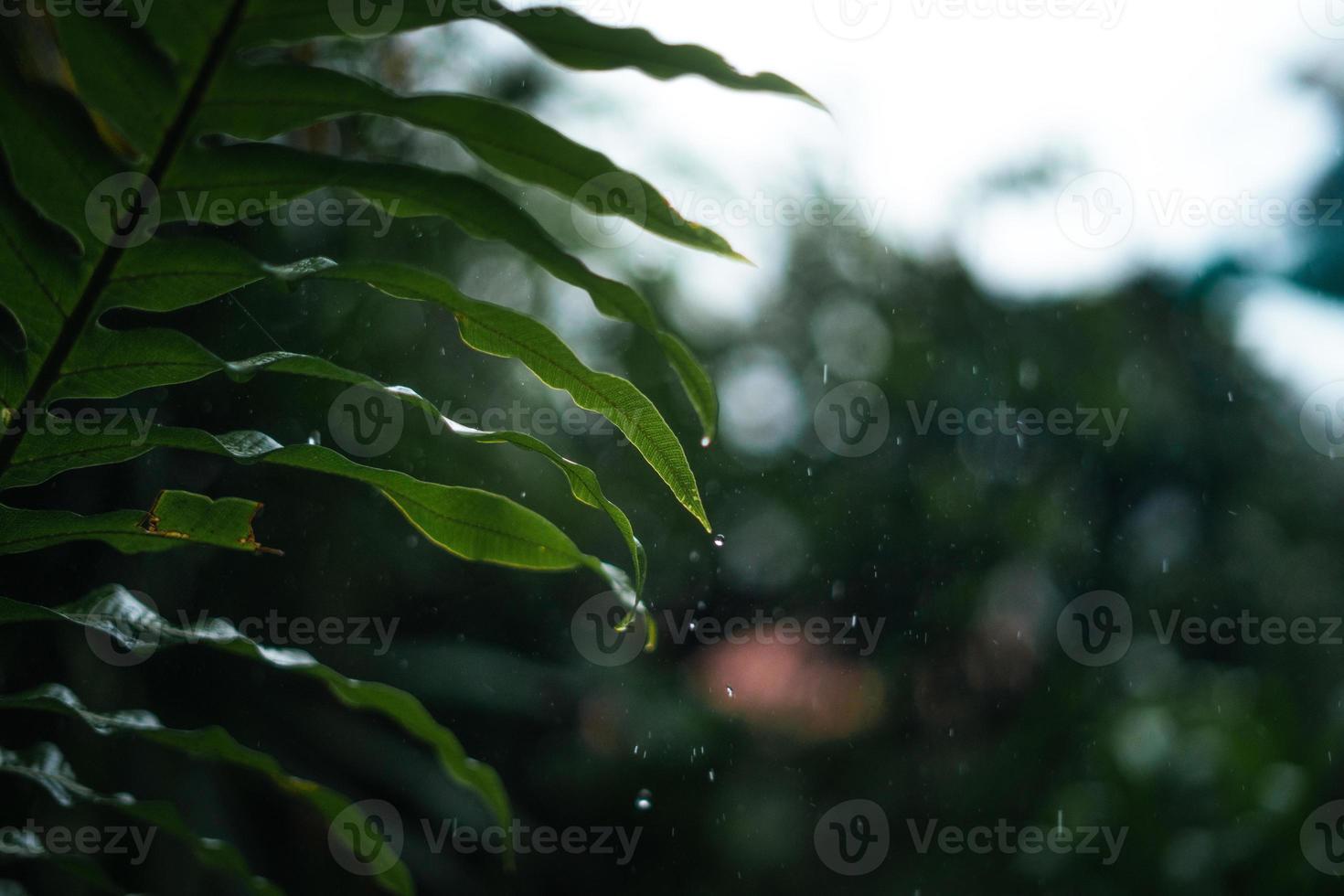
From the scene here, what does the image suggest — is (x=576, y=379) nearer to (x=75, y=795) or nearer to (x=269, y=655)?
(x=269, y=655)

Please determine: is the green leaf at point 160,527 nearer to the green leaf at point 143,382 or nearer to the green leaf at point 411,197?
the green leaf at point 143,382

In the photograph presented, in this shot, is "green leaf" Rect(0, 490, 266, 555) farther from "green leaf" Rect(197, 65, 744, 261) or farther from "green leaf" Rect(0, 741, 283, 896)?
"green leaf" Rect(197, 65, 744, 261)

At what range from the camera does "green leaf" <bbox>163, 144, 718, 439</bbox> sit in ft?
1.27

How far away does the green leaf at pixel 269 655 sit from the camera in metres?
0.44

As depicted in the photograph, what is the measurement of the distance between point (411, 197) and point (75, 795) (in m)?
0.41

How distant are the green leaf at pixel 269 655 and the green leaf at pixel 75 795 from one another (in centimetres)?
4

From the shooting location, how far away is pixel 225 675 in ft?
6.10

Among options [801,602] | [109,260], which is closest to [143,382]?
[109,260]

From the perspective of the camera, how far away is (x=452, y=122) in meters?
0.39

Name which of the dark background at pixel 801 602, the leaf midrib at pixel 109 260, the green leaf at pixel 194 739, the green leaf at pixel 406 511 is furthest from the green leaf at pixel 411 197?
the dark background at pixel 801 602

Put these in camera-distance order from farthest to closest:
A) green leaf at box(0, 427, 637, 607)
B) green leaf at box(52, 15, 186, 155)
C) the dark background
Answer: the dark background, green leaf at box(0, 427, 637, 607), green leaf at box(52, 15, 186, 155)

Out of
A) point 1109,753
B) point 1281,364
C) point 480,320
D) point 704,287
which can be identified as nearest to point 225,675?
point 704,287

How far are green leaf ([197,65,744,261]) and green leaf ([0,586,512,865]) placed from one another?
0.75ft

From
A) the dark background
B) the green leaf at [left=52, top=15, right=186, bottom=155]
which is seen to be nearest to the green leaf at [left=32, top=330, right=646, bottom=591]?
the green leaf at [left=52, top=15, right=186, bottom=155]
